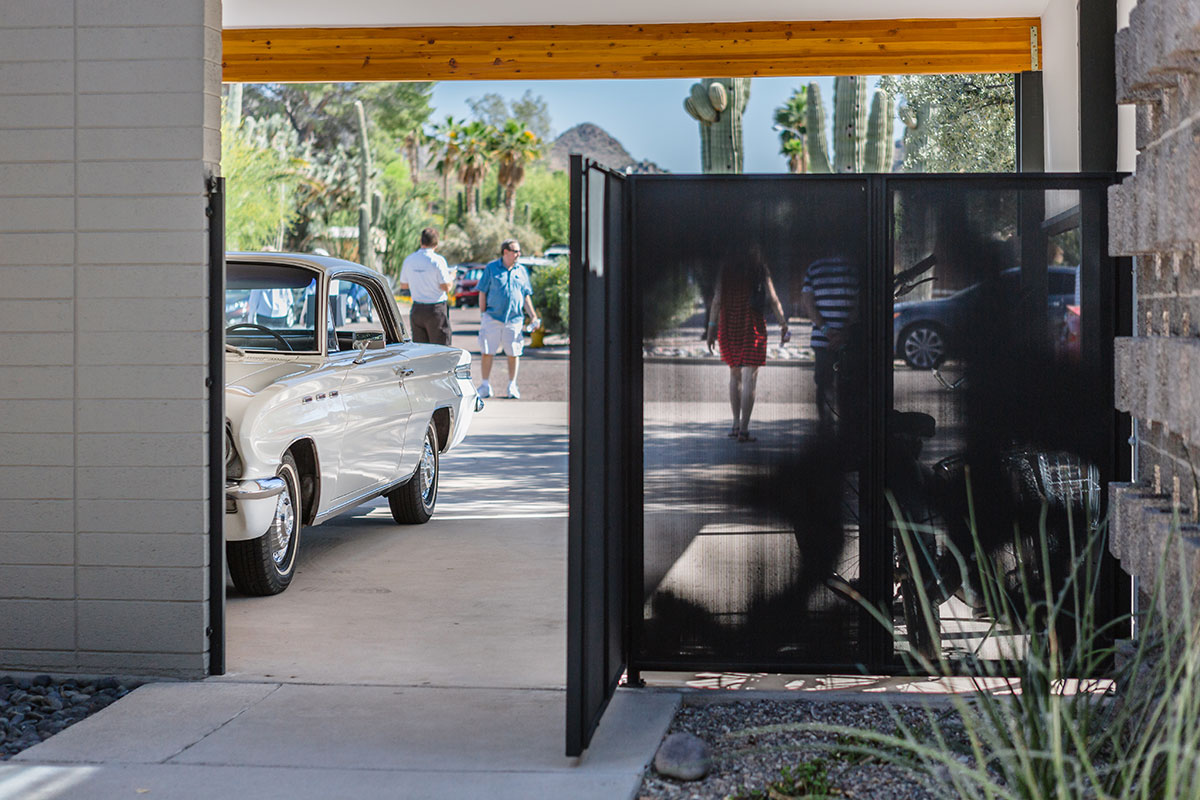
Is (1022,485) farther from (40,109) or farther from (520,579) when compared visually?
(40,109)

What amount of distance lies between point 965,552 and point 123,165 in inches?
143

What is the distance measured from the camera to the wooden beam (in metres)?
8.41

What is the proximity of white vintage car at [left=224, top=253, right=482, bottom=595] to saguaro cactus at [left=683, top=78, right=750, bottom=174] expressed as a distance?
15738 millimetres

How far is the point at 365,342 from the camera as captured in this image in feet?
25.5

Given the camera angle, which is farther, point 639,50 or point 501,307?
point 501,307

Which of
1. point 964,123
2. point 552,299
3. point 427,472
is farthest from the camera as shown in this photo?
point 552,299

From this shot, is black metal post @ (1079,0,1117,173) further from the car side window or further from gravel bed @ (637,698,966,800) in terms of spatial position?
the car side window

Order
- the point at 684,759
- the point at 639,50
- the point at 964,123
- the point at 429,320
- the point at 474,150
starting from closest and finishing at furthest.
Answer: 1. the point at 684,759
2. the point at 639,50
3. the point at 964,123
4. the point at 429,320
5. the point at 474,150

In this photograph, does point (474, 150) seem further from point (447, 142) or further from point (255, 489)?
point (255, 489)

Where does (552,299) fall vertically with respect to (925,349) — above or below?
above

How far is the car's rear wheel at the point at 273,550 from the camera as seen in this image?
6.70 m

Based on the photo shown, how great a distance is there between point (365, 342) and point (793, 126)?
158 feet

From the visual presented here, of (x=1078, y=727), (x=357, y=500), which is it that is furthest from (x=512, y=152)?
(x=1078, y=727)

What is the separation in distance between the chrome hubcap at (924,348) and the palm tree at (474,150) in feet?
195
